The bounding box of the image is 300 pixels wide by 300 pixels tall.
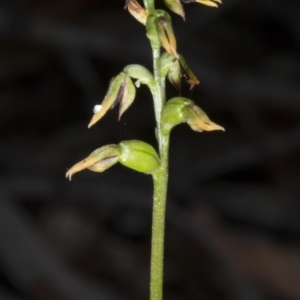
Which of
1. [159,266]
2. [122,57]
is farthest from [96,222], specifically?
[159,266]

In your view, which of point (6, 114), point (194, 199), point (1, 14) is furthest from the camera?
point (6, 114)

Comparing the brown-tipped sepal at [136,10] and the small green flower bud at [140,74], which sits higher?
the brown-tipped sepal at [136,10]

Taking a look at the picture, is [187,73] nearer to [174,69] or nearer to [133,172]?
[174,69]

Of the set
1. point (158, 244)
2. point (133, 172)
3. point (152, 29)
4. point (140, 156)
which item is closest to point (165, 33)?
point (152, 29)

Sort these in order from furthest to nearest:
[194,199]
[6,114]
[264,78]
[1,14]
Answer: [6,114] < [264,78] < [1,14] < [194,199]

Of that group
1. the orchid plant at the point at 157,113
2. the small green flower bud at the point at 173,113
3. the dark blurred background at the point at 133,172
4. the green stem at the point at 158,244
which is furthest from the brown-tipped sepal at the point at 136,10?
the dark blurred background at the point at 133,172

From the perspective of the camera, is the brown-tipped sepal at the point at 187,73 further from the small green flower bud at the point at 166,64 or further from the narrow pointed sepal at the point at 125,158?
the narrow pointed sepal at the point at 125,158

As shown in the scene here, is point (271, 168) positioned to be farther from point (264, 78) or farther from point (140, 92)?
point (140, 92)
